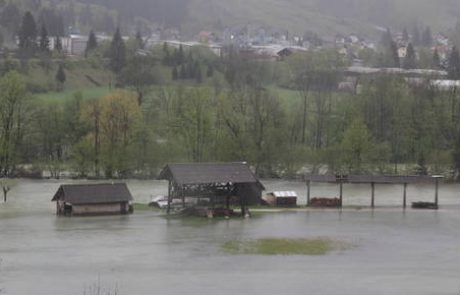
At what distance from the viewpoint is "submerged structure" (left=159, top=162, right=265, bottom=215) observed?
5006cm

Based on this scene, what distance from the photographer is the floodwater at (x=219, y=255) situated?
32.1 meters

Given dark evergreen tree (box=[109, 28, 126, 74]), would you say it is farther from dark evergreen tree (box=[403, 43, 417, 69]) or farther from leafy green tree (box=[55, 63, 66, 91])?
dark evergreen tree (box=[403, 43, 417, 69])

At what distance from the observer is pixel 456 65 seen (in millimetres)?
136000

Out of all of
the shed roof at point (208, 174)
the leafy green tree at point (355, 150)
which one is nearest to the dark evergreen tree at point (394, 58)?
the leafy green tree at point (355, 150)

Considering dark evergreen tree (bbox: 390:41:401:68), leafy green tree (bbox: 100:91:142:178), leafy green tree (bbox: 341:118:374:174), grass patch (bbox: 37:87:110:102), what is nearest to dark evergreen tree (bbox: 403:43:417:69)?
dark evergreen tree (bbox: 390:41:401:68)

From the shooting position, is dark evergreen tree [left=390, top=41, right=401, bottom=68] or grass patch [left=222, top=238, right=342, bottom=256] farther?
dark evergreen tree [left=390, top=41, right=401, bottom=68]

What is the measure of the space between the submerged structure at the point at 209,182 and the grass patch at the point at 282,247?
29.3 ft

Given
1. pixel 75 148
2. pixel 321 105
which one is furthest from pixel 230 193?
pixel 321 105

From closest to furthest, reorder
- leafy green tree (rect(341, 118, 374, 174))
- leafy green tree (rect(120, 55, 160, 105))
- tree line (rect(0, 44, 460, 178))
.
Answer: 1. leafy green tree (rect(341, 118, 374, 174))
2. tree line (rect(0, 44, 460, 178))
3. leafy green tree (rect(120, 55, 160, 105))

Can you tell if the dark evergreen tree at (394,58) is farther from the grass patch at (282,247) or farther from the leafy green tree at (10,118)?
the grass patch at (282,247)

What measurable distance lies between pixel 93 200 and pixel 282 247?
14205mm

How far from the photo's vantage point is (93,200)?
166 feet

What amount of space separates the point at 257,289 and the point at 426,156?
48.0m

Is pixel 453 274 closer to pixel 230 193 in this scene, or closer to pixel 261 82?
pixel 230 193
